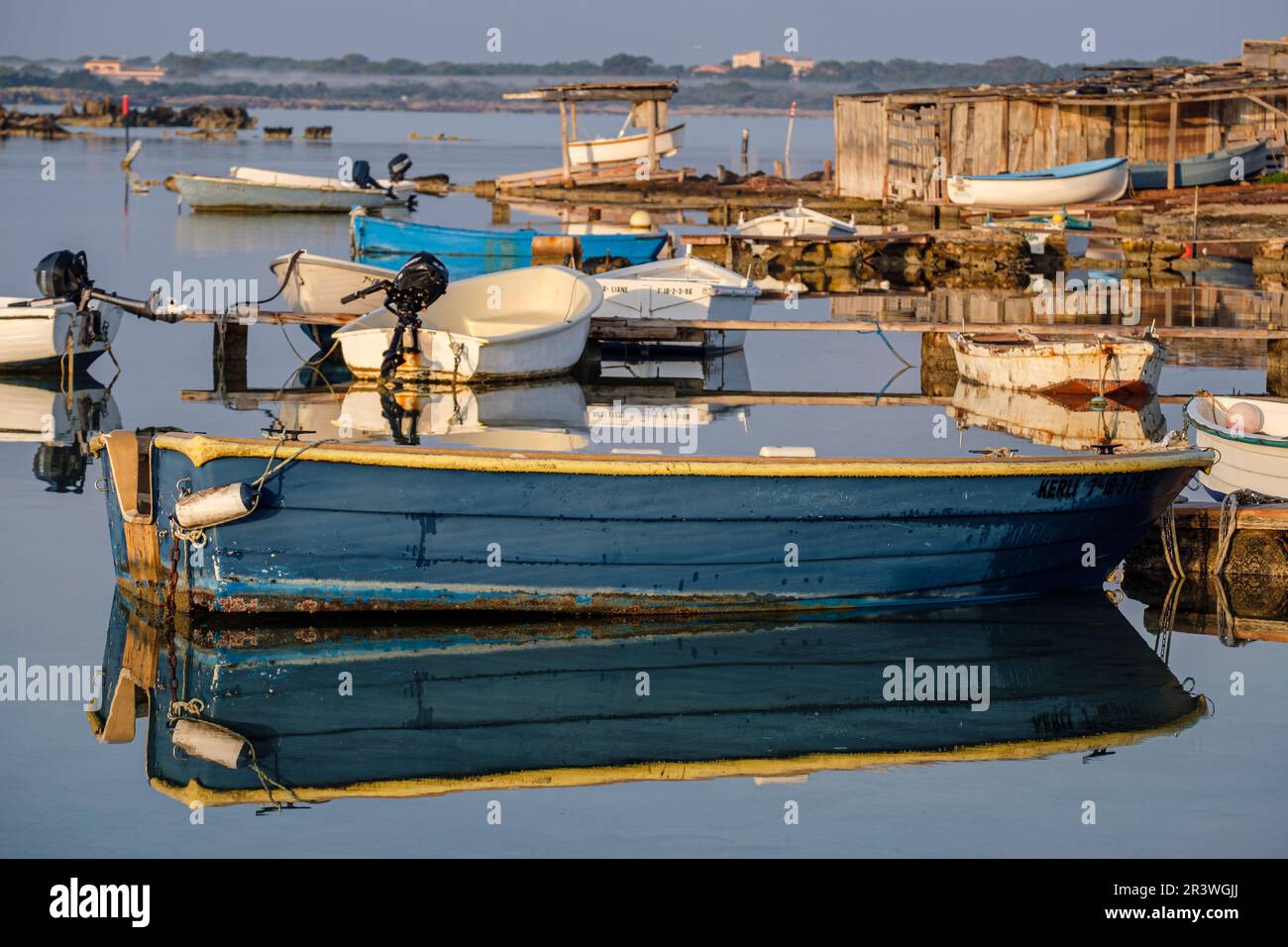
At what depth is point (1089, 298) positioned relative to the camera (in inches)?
1139

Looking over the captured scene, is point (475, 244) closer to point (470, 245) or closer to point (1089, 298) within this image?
point (470, 245)

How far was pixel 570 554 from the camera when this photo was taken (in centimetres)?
1099

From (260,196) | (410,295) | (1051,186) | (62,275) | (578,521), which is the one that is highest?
(1051,186)

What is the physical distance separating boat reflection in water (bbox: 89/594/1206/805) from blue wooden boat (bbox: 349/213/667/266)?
1612 cm

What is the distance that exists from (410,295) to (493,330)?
1.93 meters

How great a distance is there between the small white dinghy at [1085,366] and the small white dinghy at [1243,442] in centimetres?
356

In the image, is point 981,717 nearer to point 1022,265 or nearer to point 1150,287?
point 1150,287

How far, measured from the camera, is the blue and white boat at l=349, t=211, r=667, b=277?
27.0 meters

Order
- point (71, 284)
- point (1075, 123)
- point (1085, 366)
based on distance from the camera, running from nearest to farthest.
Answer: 1. point (1085, 366)
2. point (71, 284)
3. point (1075, 123)

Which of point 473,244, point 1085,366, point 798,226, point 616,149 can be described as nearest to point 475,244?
point 473,244

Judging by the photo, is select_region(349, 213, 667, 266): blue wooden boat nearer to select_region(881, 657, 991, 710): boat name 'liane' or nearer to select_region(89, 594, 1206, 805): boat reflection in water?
select_region(89, 594, 1206, 805): boat reflection in water

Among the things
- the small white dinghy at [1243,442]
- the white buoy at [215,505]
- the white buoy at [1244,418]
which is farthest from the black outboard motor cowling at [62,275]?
the white buoy at [1244,418]

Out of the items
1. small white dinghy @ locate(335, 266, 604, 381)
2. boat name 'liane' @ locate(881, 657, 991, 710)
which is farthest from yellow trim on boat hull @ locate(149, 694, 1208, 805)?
small white dinghy @ locate(335, 266, 604, 381)

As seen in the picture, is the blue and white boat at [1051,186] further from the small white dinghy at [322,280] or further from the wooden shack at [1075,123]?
the small white dinghy at [322,280]
